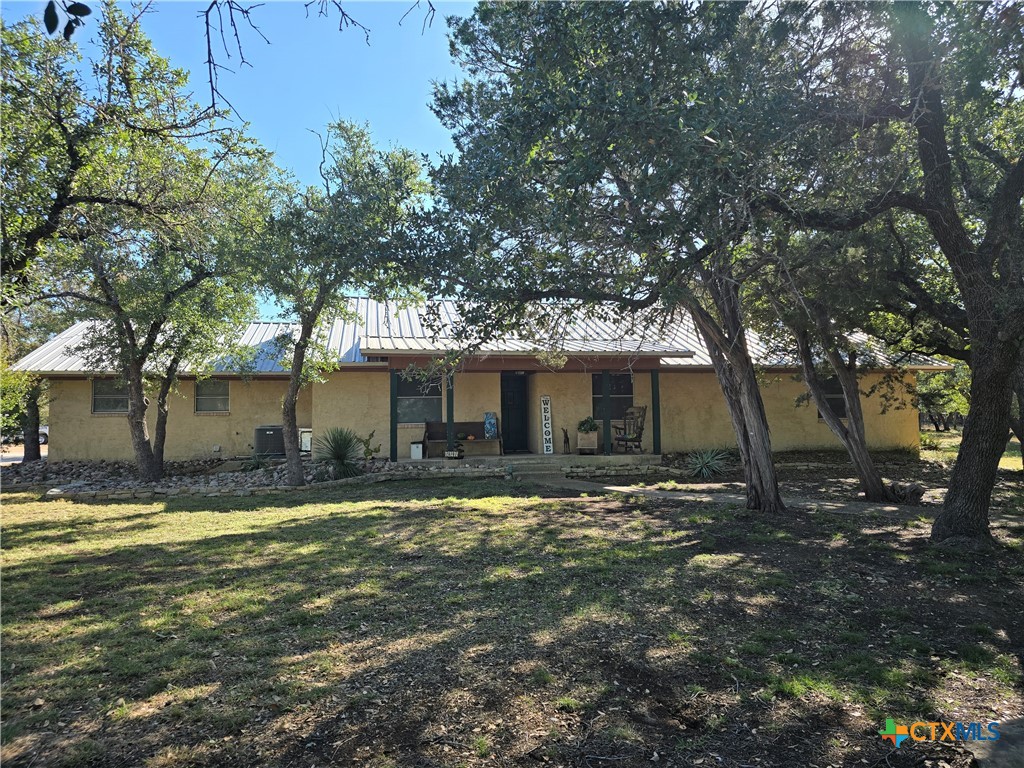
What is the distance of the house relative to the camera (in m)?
15.2

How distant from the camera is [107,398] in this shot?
1602cm

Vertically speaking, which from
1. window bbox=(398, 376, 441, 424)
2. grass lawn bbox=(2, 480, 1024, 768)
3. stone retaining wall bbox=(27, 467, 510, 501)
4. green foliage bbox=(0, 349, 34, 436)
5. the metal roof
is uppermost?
the metal roof

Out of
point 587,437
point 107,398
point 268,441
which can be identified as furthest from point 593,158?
point 107,398

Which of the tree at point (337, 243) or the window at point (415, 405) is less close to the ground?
the tree at point (337, 243)

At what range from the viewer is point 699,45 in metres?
5.67

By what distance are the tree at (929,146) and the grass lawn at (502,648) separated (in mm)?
1438

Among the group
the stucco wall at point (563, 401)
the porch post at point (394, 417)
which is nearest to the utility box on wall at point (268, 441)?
the porch post at point (394, 417)

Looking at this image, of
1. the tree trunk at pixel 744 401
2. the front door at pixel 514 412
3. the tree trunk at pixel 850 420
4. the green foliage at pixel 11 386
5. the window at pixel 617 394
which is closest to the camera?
the tree trunk at pixel 744 401

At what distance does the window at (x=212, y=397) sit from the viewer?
1617 centimetres

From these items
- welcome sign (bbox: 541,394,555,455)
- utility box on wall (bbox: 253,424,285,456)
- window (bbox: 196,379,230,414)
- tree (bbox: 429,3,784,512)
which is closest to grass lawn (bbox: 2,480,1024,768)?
tree (bbox: 429,3,784,512)

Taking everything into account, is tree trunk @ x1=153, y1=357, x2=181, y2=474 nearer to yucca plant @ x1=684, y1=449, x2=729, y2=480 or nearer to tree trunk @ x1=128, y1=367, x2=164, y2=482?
tree trunk @ x1=128, y1=367, x2=164, y2=482

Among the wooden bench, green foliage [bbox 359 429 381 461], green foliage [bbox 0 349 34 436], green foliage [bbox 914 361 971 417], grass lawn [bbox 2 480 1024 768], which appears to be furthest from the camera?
green foliage [bbox 914 361 971 417]

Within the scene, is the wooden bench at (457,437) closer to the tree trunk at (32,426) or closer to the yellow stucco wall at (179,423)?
the yellow stucco wall at (179,423)

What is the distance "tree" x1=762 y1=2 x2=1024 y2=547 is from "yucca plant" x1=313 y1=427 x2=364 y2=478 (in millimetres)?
10520
